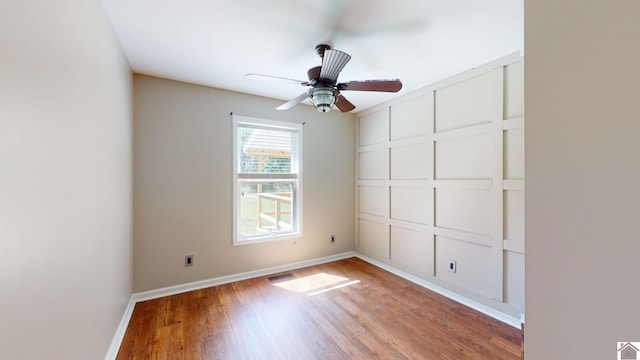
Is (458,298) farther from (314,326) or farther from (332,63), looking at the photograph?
(332,63)

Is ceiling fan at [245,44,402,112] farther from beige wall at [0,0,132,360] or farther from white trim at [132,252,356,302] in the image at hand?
white trim at [132,252,356,302]

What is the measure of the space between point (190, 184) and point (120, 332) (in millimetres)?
1518

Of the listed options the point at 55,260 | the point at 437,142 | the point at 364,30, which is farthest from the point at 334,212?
the point at 55,260

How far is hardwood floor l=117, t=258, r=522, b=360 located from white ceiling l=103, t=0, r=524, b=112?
2.46 metres

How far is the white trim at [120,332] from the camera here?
183 cm

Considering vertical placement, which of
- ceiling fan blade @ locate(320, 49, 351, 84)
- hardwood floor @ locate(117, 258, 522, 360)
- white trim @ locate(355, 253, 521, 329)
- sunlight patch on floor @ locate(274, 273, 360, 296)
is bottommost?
hardwood floor @ locate(117, 258, 522, 360)

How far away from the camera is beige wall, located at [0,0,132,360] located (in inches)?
31.9

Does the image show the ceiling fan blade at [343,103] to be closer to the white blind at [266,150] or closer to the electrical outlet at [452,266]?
the white blind at [266,150]
